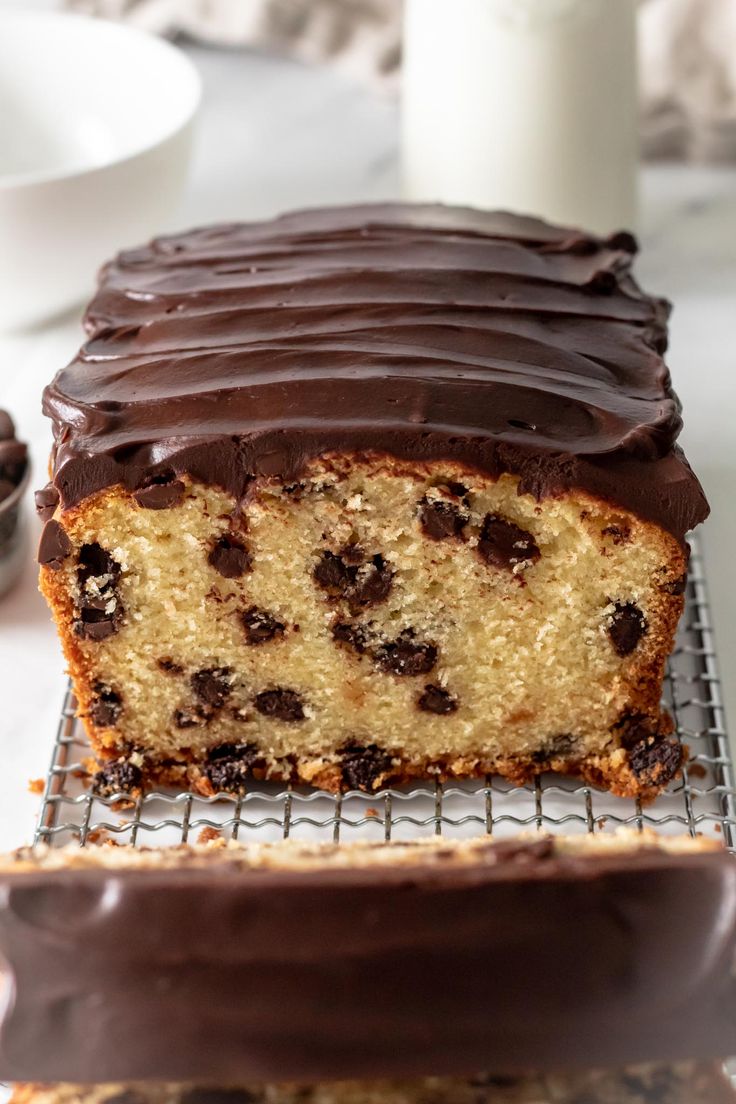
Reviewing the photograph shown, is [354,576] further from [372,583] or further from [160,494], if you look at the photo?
[160,494]

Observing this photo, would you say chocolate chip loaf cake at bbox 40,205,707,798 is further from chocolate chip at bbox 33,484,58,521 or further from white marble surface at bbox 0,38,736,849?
white marble surface at bbox 0,38,736,849

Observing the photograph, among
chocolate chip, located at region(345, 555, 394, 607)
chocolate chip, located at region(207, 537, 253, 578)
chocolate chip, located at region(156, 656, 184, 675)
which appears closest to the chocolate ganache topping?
chocolate chip, located at region(207, 537, 253, 578)

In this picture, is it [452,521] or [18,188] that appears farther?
[18,188]

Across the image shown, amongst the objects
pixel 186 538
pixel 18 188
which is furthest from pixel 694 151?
pixel 186 538

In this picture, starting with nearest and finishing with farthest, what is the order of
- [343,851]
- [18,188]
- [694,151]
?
[343,851], [18,188], [694,151]

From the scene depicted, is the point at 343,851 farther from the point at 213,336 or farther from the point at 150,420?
the point at 213,336

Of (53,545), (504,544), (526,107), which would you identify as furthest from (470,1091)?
(526,107)

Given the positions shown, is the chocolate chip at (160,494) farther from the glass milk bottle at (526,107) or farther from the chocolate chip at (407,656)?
the glass milk bottle at (526,107)
